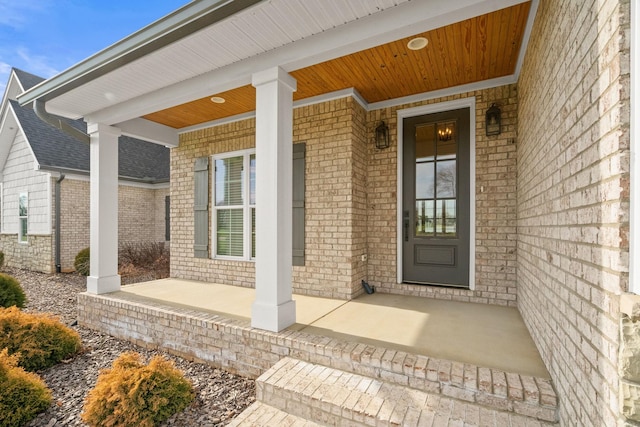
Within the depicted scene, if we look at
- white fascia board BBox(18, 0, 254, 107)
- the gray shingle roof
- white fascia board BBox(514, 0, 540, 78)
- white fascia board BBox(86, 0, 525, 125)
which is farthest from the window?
white fascia board BBox(514, 0, 540, 78)

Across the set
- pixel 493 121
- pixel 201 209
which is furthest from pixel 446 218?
pixel 201 209

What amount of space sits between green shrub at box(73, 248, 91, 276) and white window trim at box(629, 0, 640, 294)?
32.9 ft

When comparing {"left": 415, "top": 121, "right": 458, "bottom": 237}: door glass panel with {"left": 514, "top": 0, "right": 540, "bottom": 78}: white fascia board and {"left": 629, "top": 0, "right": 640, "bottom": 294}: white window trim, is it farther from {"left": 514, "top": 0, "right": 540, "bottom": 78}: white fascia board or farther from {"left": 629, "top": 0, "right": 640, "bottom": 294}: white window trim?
{"left": 629, "top": 0, "right": 640, "bottom": 294}: white window trim

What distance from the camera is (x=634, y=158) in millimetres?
1026

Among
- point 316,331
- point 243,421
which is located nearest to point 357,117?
point 316,331

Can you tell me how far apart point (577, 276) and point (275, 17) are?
269 cm

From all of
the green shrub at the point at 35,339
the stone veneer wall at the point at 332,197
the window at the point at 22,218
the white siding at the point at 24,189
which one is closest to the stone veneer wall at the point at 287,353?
the green shrub at the point at 35,339

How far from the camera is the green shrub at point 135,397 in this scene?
84.8 inches

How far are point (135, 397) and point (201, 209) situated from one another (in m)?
3.60

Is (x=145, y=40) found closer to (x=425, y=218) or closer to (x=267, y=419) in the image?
(x=267, y=419)

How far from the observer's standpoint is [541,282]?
2.23 metres

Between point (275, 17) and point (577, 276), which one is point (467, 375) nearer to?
point (577, 276)

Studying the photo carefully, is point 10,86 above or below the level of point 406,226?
above

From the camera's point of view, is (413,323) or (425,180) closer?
(413,323)
